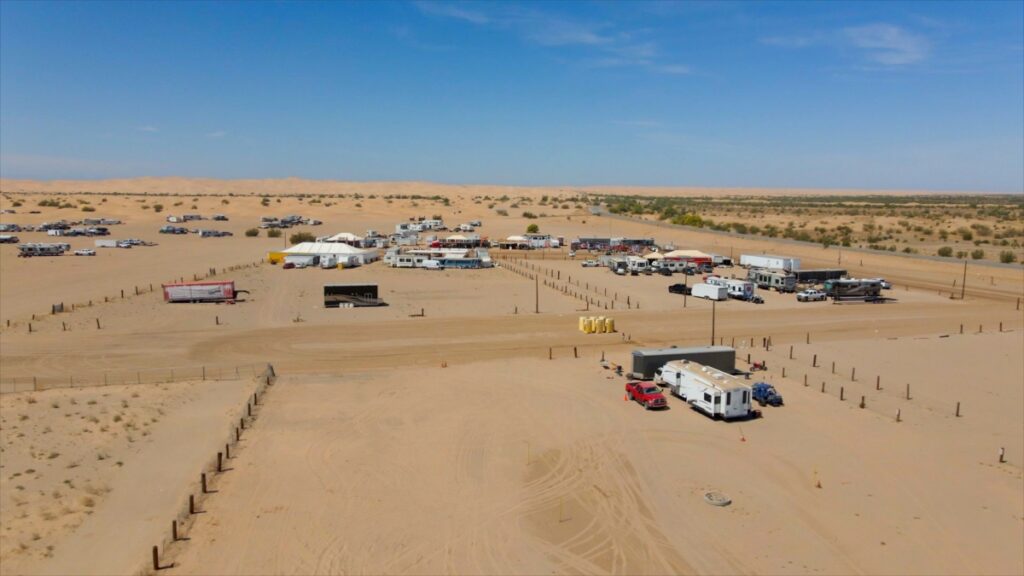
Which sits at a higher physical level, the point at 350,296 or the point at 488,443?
the point at 350,296

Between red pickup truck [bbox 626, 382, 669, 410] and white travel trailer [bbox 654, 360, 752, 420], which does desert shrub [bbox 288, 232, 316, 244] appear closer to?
red pickup truck [bbox 626, 382, 669, 410]

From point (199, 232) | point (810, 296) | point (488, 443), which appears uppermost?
point (199, 232)

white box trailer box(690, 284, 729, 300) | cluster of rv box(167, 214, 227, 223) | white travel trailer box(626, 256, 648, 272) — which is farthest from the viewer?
cluster of rv box(167, 214, 227, 223)

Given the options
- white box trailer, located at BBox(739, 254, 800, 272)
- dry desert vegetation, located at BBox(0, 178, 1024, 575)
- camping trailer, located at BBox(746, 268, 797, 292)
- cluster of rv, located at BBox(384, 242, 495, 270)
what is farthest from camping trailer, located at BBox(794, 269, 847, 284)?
cluster of rv, located at BBox(384, 242, 495, 270)

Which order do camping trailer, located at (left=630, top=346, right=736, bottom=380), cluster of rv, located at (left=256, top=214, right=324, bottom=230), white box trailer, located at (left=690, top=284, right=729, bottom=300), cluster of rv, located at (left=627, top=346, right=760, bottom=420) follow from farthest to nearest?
cluster of rv, located at (left=256, top=214, right=324, bottom=230)
white box trailer, located at (left=690, top=284, right=729, bottom=300)
camping trailer, located at (left=630, top=346, right=736, bottom=380)
cluster of rv, located at (left=627, top=346, right=760, bottom=420)

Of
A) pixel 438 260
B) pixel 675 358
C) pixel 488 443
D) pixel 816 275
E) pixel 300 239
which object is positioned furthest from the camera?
pixel 300 239

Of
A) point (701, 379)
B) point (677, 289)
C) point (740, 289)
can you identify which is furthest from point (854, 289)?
point (701, 379)

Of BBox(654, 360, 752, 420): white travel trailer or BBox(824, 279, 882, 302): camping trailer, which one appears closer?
Result: BBox(654, 360, 752, 420): white travel trailer

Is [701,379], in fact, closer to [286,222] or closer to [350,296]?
[350,296]

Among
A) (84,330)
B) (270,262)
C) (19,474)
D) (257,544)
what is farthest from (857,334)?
(270,262)
